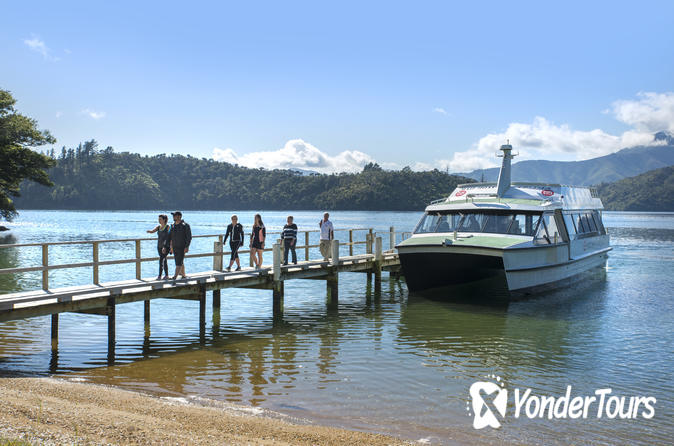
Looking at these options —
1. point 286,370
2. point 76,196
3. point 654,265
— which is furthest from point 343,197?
point 286,370

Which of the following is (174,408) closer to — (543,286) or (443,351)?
(443,351)

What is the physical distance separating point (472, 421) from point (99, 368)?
25.6 ft

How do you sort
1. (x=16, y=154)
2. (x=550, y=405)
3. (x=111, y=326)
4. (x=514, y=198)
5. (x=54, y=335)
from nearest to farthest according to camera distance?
(x=550, y=405), (x=54, y=335), (x=111, y=326), (x=514, y=198), (x=16, y=154)

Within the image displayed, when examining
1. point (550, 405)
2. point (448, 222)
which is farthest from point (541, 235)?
point (550, 405)

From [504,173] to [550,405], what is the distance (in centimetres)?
1516

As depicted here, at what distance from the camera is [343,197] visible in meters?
180

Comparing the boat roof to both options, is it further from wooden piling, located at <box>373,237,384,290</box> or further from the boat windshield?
wooden piling, located at <box>373,237,384,290</box>

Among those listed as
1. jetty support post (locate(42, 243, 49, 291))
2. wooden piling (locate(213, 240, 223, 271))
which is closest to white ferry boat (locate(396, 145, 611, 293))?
wooden piling (locate(213, 240, 223, 271))

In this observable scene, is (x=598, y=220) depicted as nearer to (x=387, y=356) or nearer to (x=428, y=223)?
(x=428, y=223)

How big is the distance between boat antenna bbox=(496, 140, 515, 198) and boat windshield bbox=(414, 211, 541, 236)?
2.15 metres

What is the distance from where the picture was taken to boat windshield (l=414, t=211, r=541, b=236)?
70.4 feet

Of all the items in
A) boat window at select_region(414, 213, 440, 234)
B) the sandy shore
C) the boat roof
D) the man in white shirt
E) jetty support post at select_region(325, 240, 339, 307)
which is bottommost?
the sandy shore

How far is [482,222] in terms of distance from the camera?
22031 mm

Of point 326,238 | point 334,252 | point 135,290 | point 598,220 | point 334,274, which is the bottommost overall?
point 334,274
